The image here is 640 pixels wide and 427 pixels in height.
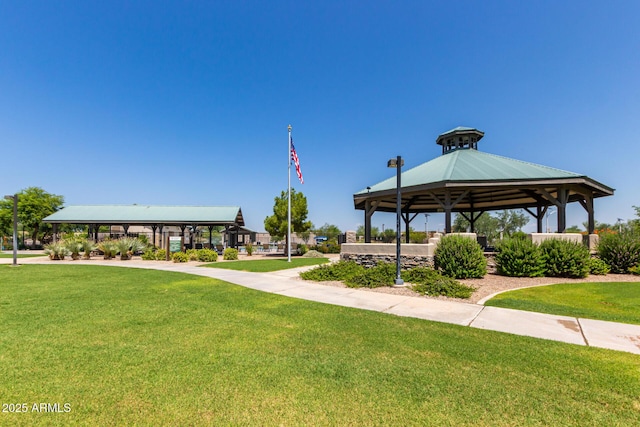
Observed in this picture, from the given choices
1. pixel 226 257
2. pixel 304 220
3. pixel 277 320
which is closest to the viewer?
pixel 277 320

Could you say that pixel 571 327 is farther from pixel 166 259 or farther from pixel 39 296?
pixel 166 259

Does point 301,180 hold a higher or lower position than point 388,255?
higher

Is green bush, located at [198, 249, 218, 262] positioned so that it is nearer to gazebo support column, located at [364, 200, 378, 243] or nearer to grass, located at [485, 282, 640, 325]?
gazebo support column, located at [364, 200, 378, 243]

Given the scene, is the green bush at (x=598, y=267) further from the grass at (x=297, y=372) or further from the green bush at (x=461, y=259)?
the grass at (x=297, y=372)

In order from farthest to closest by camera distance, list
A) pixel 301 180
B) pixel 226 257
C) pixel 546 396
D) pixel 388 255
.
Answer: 1. pixel 226 257
2. pixel 301 180
3. pixel 388 255
4. pixel 546 396

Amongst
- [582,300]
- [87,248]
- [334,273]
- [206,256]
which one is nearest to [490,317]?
[582,300]

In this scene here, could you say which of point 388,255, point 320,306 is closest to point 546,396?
point 320,306

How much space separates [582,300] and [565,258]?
13.4 feet

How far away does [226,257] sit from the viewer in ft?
74.5

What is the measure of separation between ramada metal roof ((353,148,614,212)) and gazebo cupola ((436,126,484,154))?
57cm

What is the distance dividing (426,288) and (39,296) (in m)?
10.5

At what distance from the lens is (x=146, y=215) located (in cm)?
2958

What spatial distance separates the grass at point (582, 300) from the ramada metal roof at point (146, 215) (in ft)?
79.2

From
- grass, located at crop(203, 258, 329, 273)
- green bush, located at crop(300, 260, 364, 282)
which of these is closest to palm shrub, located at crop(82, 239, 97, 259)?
grass, located at crop(203, 258, 329, 273)
